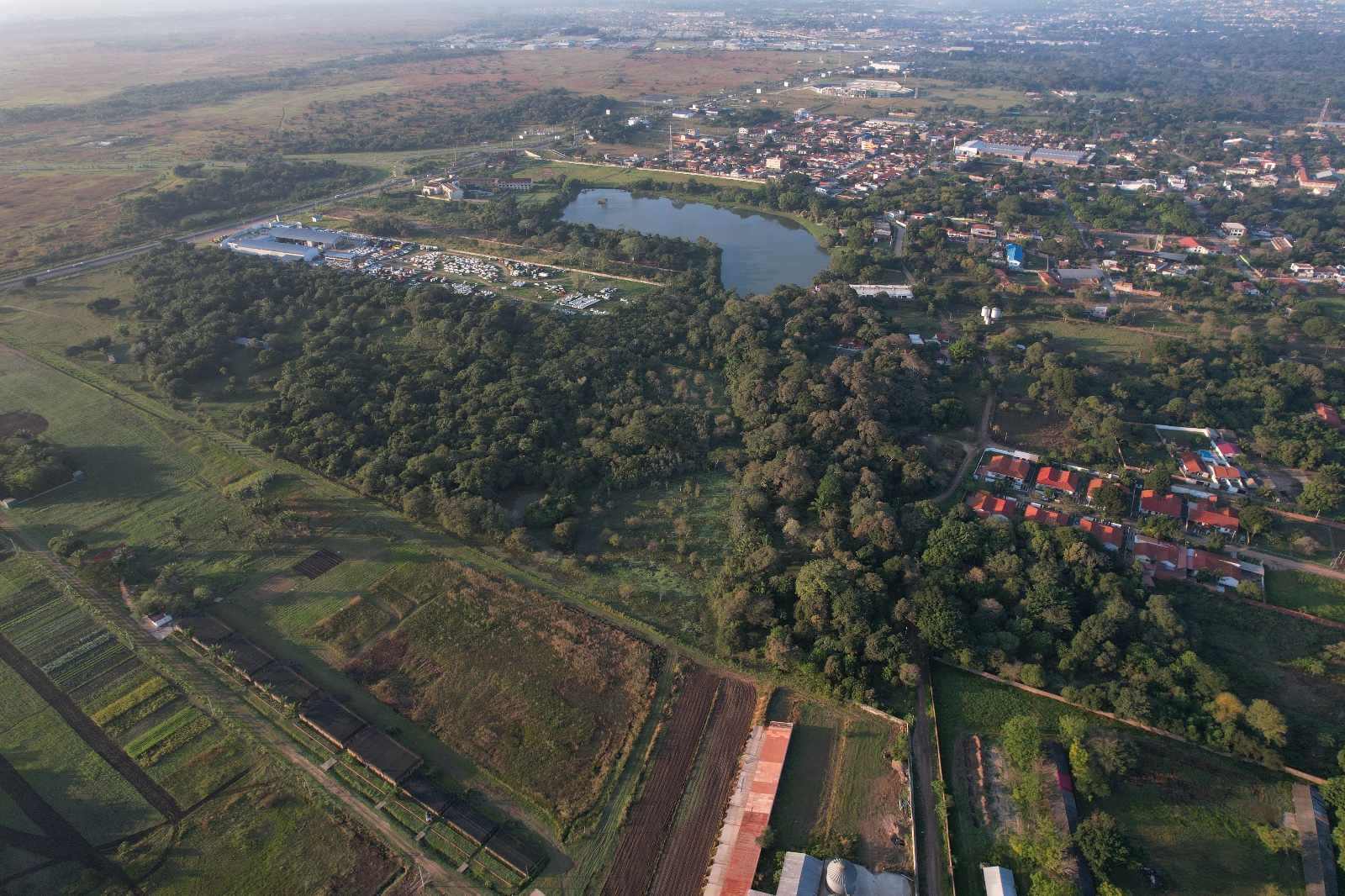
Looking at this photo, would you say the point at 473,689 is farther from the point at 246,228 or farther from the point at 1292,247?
the point at 1292,247

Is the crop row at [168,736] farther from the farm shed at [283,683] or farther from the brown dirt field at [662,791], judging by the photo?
the brown dirt field at [662,791]

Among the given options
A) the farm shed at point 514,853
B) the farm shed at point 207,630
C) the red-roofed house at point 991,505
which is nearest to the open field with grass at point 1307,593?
the red-roofed house at point 991,505

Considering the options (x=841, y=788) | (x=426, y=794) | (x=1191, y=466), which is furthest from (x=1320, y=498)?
(x=426, y=794)

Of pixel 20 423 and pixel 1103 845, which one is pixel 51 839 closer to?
pixel 20 423

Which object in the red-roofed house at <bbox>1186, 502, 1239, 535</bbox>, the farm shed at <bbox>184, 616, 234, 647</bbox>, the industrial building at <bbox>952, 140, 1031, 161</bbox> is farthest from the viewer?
the industrial building at <bbox>952, 140, 1031, 161</bbox>

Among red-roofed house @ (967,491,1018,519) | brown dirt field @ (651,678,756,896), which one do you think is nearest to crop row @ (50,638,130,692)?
brown dirt field @ (651,678,756,896)

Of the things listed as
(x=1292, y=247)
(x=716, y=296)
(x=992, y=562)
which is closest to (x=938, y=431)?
(x=992, y=562)

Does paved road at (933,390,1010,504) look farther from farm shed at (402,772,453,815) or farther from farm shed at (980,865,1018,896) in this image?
farm shed at (402,772,453,815)
